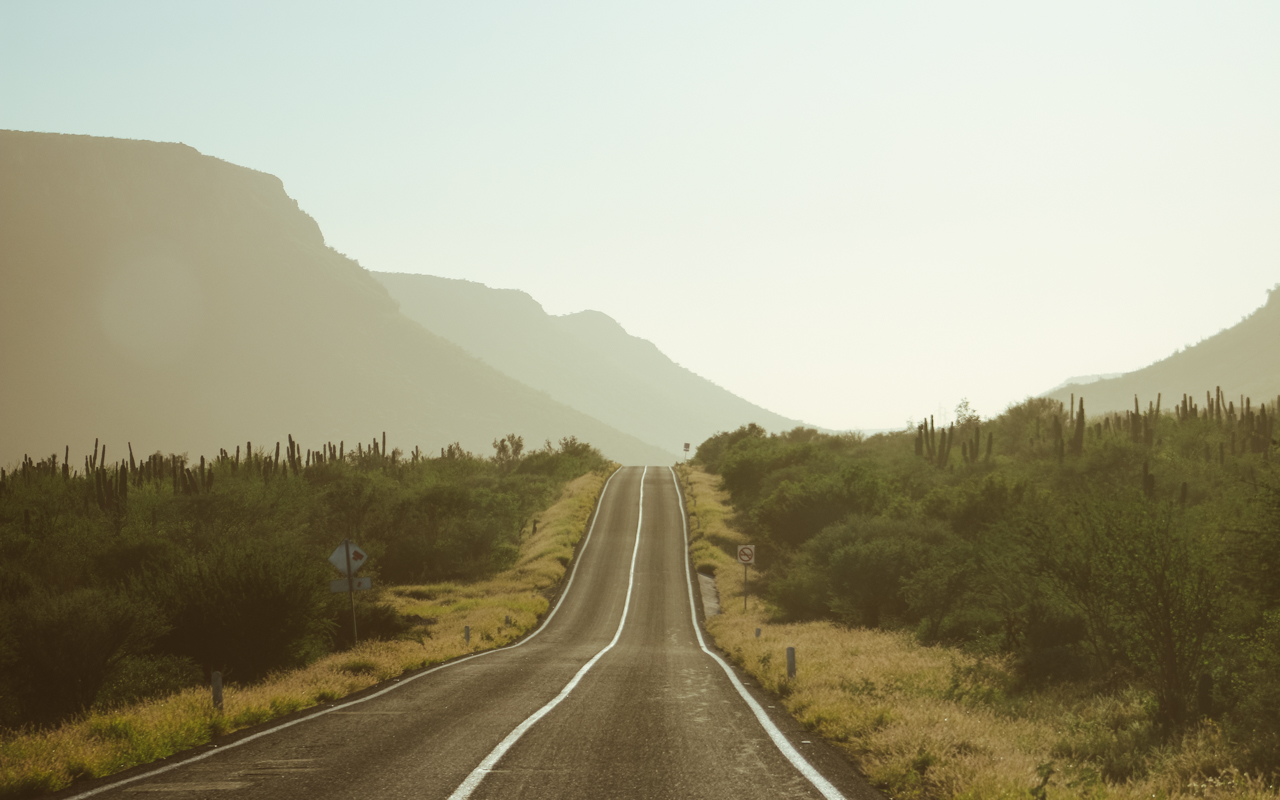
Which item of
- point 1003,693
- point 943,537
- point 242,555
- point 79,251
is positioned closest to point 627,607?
point 943,537

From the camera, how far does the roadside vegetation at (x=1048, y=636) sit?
891cm

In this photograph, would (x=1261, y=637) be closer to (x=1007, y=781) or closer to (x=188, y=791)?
(x=1007, y=781)

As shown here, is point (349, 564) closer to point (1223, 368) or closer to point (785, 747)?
point (785, 747)

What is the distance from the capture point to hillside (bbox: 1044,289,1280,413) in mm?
129375

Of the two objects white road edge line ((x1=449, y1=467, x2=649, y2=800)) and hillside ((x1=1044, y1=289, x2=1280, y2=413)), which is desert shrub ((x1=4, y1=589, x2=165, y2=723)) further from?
hillside ((x1=1044, y1=289, x2=1280, y2=413))

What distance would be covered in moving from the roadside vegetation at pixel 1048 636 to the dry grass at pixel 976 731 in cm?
4

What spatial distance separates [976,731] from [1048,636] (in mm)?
9206

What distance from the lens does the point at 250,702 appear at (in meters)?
12.9

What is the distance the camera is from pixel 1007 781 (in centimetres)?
727

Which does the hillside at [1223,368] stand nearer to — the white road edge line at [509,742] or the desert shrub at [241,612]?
the white road edge line at [509,742]

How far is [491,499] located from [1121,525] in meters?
43.7

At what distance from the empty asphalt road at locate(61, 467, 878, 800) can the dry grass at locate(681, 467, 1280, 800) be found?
663mm

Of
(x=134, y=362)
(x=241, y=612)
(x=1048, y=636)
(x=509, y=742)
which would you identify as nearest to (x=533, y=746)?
(x=509, y=742)

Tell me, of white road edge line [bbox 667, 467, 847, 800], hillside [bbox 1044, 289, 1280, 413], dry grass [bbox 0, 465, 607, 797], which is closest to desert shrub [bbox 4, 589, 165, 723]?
dry grass [bbox 0, 465, 607, 797]
